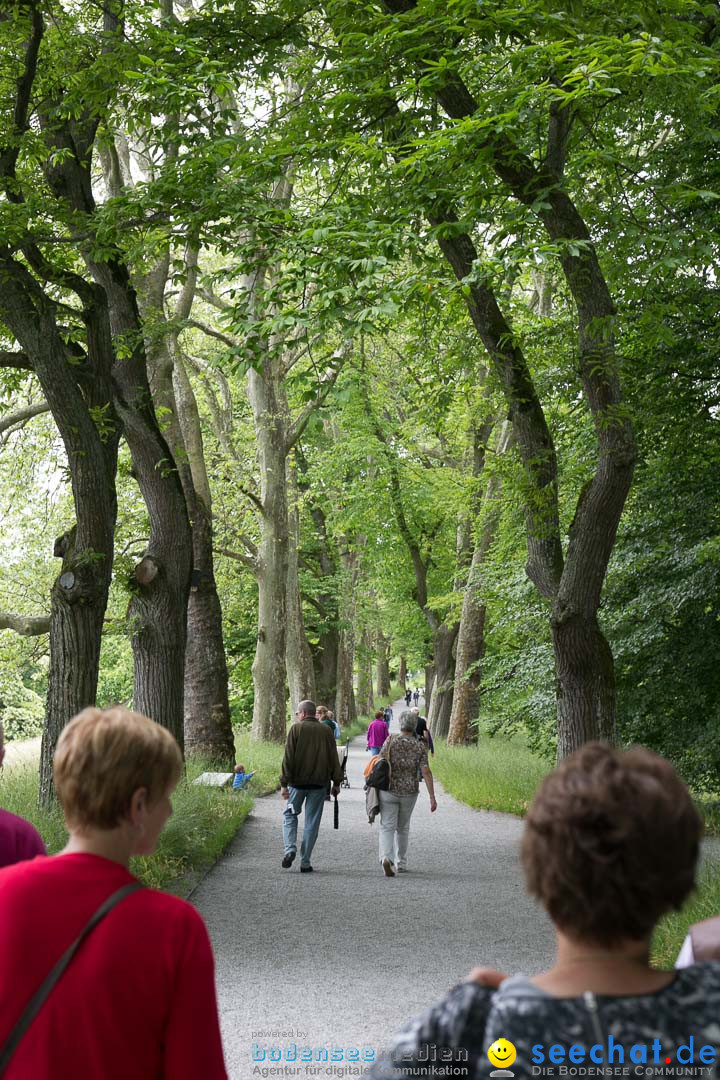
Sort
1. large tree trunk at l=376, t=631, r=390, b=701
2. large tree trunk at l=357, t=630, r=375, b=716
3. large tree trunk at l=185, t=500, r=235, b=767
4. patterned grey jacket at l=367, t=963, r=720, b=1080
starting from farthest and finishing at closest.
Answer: large tree trunk at l=376, t=631, r=390, b=701
large tree trunk at l=357, t=630, r=375, b=716
large tree trunk at l=185, t=500, r=235, b=767
patterned grey jacket at l=367, t=963, r=720, b=1080

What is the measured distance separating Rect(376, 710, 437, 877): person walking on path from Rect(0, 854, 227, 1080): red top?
32.7 ft

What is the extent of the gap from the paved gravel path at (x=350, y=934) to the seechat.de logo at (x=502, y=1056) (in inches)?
164

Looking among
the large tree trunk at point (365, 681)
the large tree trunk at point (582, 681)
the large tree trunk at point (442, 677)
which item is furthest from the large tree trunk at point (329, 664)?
the large tree trunk at point (582, 681)

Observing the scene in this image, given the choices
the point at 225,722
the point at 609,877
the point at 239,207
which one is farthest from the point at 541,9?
the point at 225,722

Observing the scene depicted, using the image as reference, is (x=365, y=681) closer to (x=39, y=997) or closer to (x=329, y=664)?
(x=329, y=664)

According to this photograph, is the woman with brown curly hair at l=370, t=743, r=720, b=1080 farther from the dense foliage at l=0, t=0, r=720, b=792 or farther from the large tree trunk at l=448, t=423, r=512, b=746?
the large tree trunk at l=448, t=423, r=512, b=746

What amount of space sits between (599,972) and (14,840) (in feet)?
6.32

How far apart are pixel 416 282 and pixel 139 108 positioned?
3627 millimetres

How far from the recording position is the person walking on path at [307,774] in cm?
1251

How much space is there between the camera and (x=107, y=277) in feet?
44.0

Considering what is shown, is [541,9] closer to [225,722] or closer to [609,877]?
[609,877]

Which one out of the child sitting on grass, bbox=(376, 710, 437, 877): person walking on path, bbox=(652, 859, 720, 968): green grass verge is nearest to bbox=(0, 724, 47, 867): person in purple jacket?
bbox=(652, 859, 720, 968): green grass verge

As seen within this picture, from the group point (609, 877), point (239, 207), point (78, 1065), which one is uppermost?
point (239, 207)

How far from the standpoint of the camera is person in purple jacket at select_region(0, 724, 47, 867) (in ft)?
10.5
